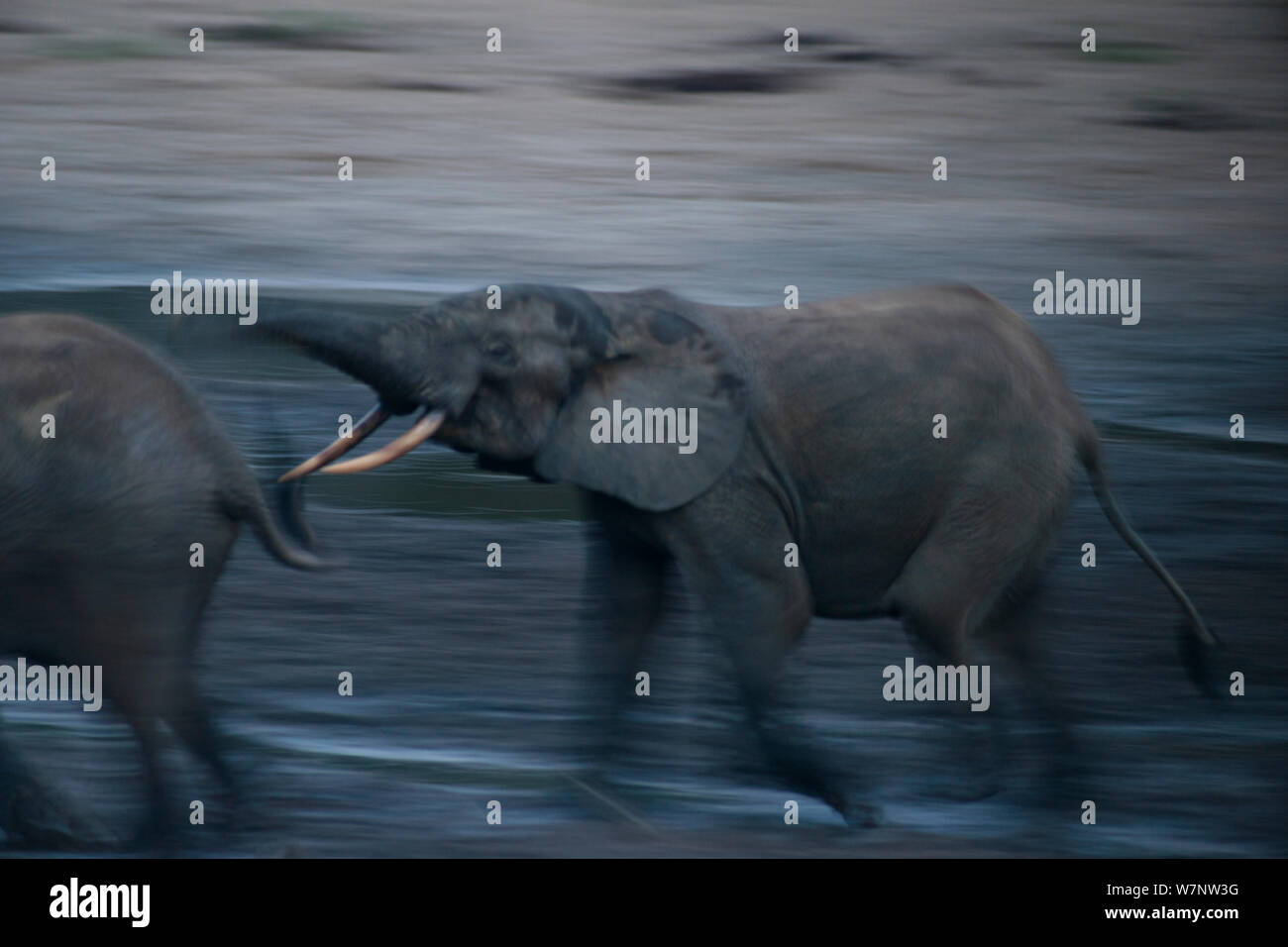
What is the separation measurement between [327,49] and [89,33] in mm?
1904

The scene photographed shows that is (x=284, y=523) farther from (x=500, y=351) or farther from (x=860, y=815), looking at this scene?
(x=860, y=815)

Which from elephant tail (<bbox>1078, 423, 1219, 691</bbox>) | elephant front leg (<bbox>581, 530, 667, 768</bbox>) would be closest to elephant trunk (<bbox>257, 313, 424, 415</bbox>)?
elephant front leg (<bbox>581, 530, 667, 768</bbox>)

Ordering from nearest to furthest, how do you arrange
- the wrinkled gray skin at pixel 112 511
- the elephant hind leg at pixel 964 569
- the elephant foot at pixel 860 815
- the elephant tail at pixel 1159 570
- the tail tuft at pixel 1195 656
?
the wrinkled gray skin at pixel 112 511
the elephant hind leg at pixel 964 569
the elephant foot at pixel 860 815
the elephant tail at pixel 1159 570
the tail tuft at pixel 1195 656

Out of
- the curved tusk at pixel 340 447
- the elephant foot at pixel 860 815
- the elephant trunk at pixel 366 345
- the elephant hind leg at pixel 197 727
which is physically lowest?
the elephant foot at pixel 860 815

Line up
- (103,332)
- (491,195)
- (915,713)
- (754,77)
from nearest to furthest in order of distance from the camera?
(103,332) < (915,713) < (491,195) < (754,77)

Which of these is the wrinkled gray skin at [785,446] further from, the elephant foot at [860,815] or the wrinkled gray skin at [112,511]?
the wrinkled gray skin at [112,511]

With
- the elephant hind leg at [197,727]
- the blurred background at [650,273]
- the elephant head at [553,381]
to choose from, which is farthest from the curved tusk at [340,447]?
the elephant hind leg at [197,727]

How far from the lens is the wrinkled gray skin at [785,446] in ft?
21.5

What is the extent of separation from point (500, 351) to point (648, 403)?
48 cm

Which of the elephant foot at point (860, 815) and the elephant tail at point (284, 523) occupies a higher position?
the elephant tail at point (284, 523)

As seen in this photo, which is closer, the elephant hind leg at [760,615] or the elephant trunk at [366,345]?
the elephant trunk at [366,345]

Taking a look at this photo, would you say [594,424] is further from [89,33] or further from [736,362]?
[89,33]

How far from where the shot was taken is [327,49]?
1766cm
